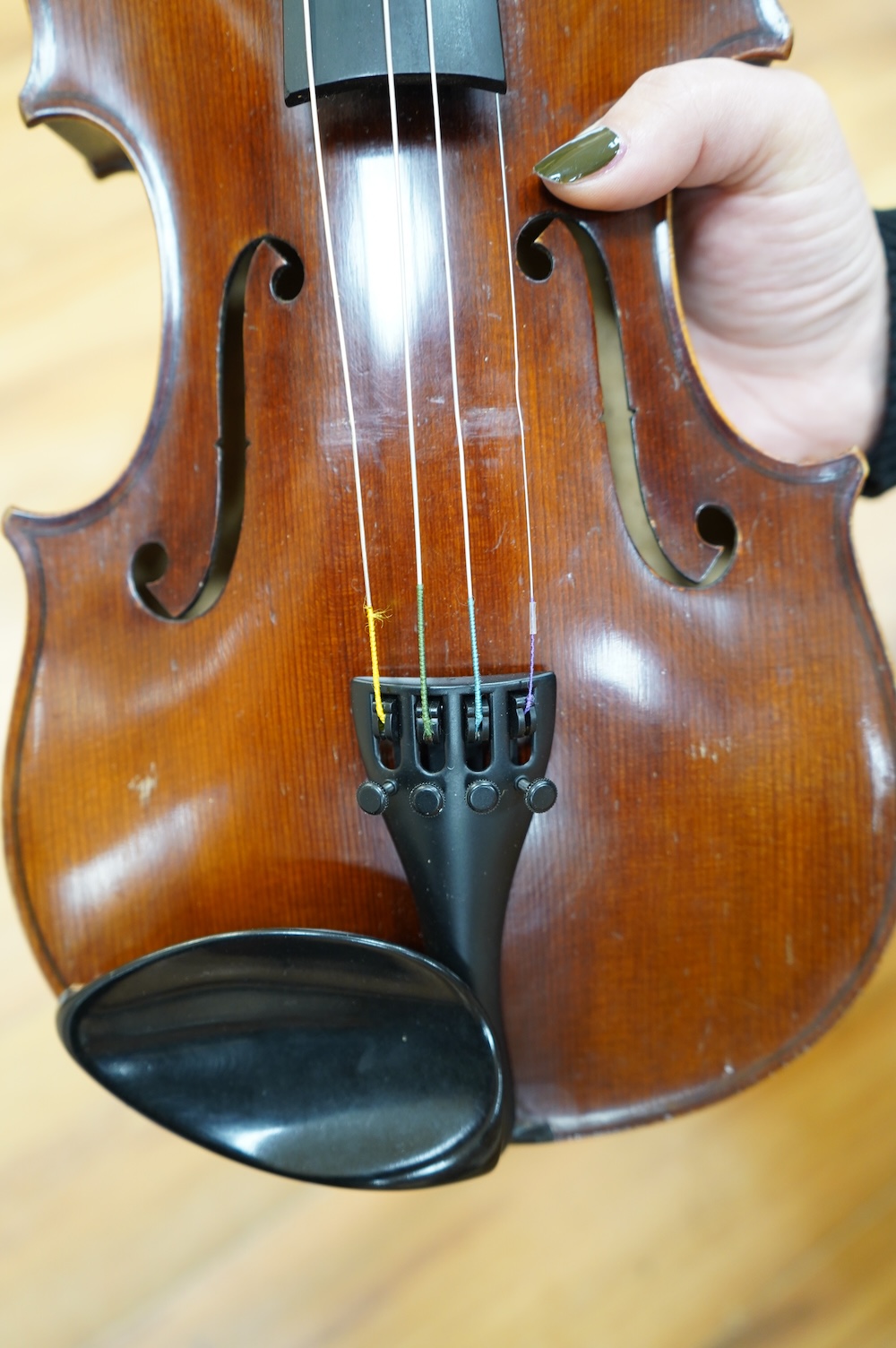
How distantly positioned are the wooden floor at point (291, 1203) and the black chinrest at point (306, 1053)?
490 mm

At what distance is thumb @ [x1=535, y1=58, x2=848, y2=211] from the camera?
573 mm

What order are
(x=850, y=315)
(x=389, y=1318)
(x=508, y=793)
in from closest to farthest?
1. (x=508, y=793)
2. (x=850, y=315)
3. (x=389, y=1318)

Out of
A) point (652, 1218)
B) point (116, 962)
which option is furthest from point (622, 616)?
point (652, 1218)

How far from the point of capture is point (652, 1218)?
1006mm

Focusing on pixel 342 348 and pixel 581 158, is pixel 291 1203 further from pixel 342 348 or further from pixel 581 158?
pixel 581 158

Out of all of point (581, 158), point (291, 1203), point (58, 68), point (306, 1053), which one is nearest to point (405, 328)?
point (581, 158)

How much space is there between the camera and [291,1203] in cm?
99

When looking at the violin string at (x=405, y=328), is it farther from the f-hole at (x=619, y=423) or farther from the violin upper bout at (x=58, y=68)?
the violin upper bout at (x=58, y=68)

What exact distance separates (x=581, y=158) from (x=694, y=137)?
0.29 feet

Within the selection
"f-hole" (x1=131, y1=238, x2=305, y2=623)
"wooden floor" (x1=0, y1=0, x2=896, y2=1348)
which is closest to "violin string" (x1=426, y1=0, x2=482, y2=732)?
"f-hole" (x1=131, y1=238, x2=305, y2=623)

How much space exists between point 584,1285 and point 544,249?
3.09 ft

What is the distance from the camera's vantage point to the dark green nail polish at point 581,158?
0.56 metres

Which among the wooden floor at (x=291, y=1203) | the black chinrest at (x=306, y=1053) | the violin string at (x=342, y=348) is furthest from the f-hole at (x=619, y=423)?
the wooden floor at (x=291, y=1203)

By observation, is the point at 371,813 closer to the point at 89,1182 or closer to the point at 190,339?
the point at 190,339
